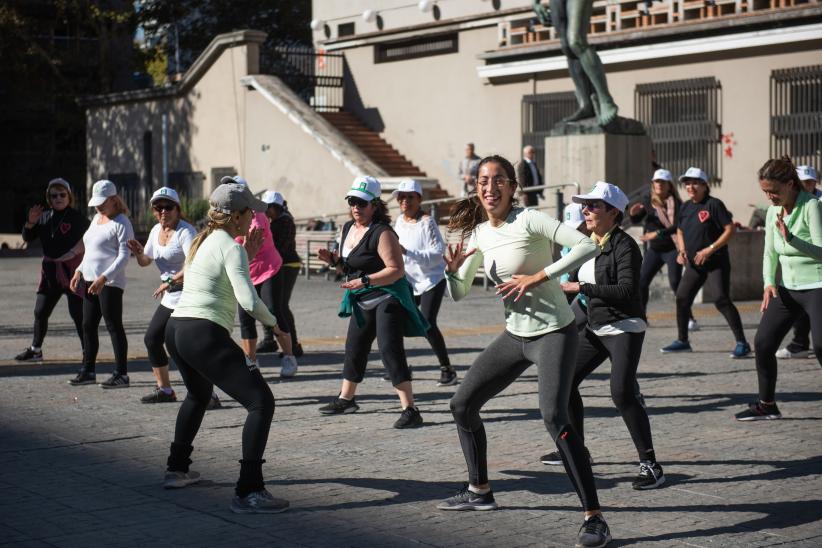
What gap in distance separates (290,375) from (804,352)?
16.4 ft

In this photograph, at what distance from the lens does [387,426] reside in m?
9.16

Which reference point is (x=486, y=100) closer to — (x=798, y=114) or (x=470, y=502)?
(x=798, y=114)

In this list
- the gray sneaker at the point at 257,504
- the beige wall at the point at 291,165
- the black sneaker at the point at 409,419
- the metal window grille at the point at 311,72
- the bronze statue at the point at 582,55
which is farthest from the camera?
the metal window grille at the point at 311,72

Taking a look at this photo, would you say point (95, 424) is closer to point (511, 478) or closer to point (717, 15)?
point (511, 478)

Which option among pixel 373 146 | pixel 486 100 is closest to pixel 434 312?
pixel 486 100

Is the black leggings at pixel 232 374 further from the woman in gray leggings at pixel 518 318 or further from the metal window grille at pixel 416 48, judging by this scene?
the metal window grille at pixel 416 48

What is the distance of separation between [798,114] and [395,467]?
61.1 ft

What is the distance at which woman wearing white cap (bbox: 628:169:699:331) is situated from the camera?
1441 cm

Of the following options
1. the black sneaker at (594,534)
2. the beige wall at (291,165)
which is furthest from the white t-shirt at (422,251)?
the beige wall at (291,165)

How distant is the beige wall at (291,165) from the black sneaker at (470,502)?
23027 millimetres

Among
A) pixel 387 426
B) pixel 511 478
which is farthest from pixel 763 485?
pixel 387 426

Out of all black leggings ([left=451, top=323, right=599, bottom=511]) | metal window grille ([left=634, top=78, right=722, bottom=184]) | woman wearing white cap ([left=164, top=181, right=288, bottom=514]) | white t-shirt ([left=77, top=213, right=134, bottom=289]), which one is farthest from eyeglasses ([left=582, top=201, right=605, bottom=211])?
metal window grille ([left=634, top=78, right=722, bottom=184])

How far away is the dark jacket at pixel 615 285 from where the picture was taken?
7219 mm

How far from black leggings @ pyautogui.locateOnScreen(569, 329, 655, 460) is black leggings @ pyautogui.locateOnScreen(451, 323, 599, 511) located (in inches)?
33.5
